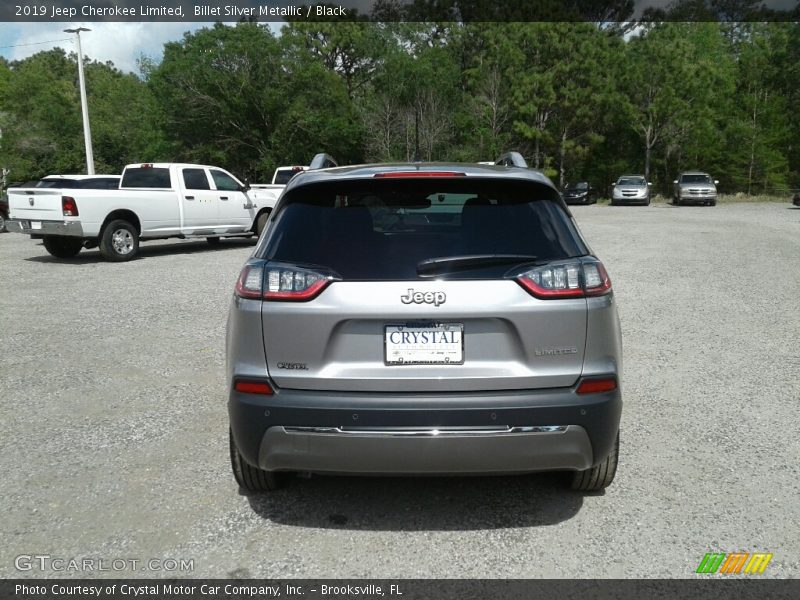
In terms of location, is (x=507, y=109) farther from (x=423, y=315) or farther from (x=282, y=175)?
(x=423, y=315)

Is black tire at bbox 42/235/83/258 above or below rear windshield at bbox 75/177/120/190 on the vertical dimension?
below

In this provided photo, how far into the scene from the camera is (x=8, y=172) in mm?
50125

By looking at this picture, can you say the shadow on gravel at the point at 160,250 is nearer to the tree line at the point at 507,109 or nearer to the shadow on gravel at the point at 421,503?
the shadow on gravel at the point at 421,503

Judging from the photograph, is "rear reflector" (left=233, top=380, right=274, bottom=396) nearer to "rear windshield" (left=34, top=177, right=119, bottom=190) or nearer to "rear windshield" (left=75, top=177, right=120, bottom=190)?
"rear windshield" (left=34, top=177, right=119, bottom=190)

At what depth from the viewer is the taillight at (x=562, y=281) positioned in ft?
10.1

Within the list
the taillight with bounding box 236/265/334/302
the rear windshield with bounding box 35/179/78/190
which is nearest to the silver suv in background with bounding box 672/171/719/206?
the rear windshield with bounding box 35/179/78/190

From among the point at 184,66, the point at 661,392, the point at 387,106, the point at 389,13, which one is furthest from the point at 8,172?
the point at 661,392

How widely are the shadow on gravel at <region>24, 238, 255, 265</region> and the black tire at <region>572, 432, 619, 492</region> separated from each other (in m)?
13.3

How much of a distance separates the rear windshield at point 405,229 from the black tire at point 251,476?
1078mm

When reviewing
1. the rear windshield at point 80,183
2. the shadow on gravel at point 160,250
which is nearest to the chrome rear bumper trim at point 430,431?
the shadow on gravel at point 160,250

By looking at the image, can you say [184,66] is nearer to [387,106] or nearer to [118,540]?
[387,106]

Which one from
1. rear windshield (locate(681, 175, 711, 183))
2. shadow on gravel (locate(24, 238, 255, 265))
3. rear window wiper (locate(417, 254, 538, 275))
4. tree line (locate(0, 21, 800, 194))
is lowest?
shadow on gravel (locate(24, 238, 255, 265))

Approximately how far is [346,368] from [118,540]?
4.57 feet

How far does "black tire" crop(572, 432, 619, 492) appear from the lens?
3.57 meters
